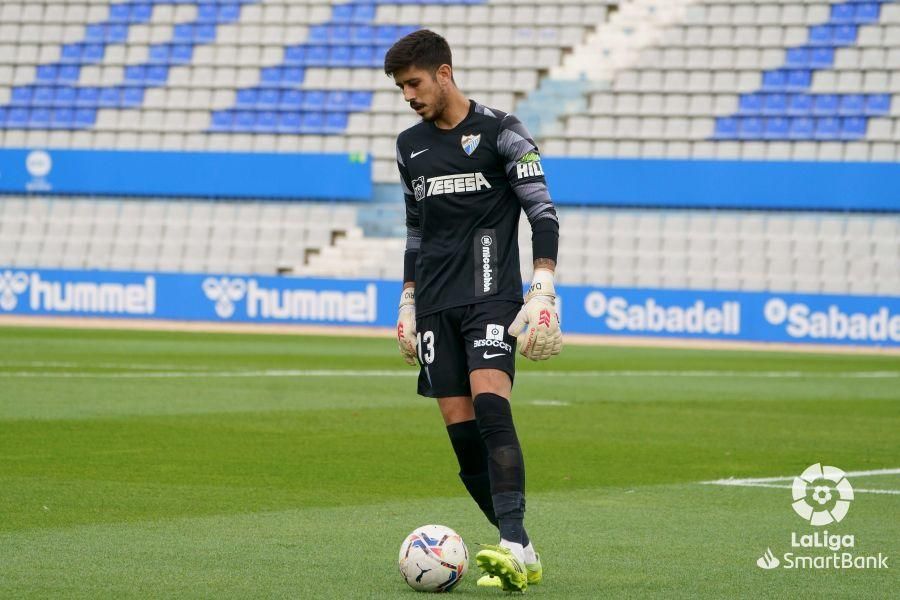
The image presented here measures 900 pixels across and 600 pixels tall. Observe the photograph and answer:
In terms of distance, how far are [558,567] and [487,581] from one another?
17.5 inches

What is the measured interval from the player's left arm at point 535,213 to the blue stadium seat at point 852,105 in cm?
2772

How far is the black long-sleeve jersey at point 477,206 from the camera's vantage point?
6242mm

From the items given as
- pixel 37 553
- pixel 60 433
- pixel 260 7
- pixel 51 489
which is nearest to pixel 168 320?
pixel 260 7

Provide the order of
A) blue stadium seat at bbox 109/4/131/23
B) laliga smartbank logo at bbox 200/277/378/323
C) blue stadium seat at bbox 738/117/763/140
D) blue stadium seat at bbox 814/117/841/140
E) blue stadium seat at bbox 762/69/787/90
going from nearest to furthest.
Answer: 1. laliga smartbank logo at bbox 200/277/378/323
2. blue stadium seat at bbox 814/117/841/140
3. blue stadium seat at bbox 738/117/763/140
4. blue stadium seat at bbox 762/69/787/90
5. blue stadium seat at bbox 109/4/131/23

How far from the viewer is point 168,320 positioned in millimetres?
32969

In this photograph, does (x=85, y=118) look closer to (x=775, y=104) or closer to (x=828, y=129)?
(x=775, y=104)

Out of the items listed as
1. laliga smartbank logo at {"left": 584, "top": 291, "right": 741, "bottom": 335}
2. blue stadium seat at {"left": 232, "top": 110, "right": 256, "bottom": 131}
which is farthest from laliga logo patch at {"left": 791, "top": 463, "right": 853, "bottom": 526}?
blue stadium seat at {"left": 232, "top": 110, "right": 256, "bottom": 131}

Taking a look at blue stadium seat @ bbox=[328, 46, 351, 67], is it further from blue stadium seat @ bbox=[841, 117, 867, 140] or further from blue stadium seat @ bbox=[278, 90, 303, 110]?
blue stadium seat @ bbox=[841, 117, 867, 140]

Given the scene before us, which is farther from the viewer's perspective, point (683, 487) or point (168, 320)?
point (168, 320)

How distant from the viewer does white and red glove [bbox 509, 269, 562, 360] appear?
6.02 metres

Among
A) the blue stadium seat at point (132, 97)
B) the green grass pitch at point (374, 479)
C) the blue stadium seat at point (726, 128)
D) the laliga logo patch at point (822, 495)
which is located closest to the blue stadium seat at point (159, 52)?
the blue stadium seat at point (132, 97)

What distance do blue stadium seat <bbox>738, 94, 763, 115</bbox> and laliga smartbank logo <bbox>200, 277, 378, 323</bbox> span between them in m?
9.30

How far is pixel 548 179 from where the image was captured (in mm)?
32406

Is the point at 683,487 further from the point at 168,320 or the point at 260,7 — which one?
the point at 260,7
